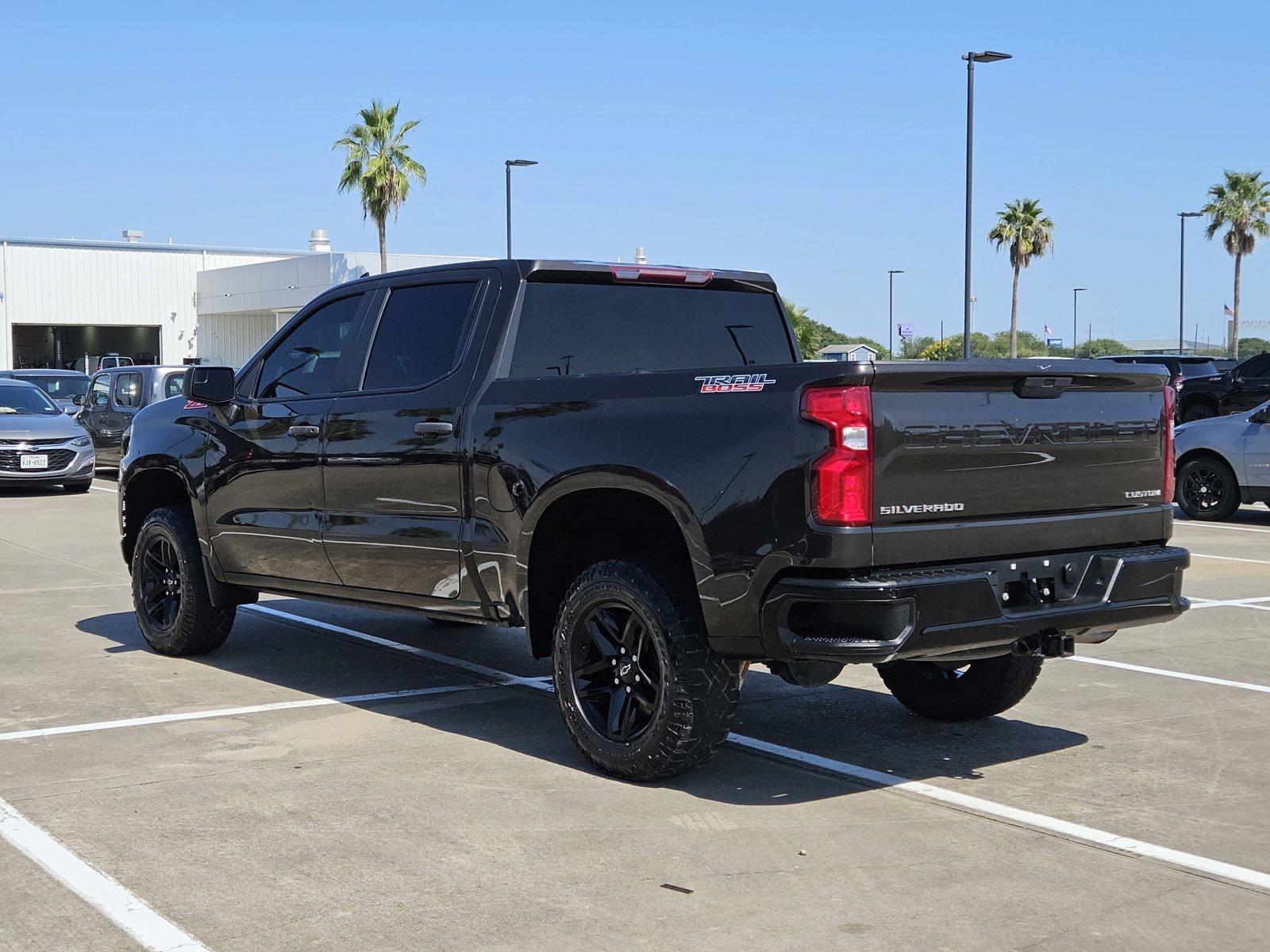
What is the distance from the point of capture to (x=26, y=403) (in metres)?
22.1

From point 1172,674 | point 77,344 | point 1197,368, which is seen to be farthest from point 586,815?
point 77,344

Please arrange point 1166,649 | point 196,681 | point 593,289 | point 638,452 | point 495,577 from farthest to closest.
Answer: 1. point 1166,649
2. point 196,681
3. point 593,289
4. point 495,577
5. point 638,452

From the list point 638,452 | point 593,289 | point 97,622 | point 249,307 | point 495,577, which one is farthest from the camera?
point 249,307

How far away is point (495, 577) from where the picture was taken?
605 centimetres

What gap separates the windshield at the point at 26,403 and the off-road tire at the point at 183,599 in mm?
14360

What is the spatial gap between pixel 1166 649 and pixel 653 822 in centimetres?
445

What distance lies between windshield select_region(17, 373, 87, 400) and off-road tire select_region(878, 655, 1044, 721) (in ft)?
85.1

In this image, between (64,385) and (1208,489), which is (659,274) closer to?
(1208,489)

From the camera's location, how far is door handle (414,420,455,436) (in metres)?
6.20

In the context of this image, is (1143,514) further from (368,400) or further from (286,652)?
(286,652)

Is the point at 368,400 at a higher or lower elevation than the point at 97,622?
higher

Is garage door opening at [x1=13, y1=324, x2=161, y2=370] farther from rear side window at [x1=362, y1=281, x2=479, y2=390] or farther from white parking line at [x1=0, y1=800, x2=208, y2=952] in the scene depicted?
white parking line at [x1=0, y1=800, x2=208, y2=952]

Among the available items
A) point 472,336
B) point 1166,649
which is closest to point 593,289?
point 472,336

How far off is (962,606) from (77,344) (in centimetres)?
6257
